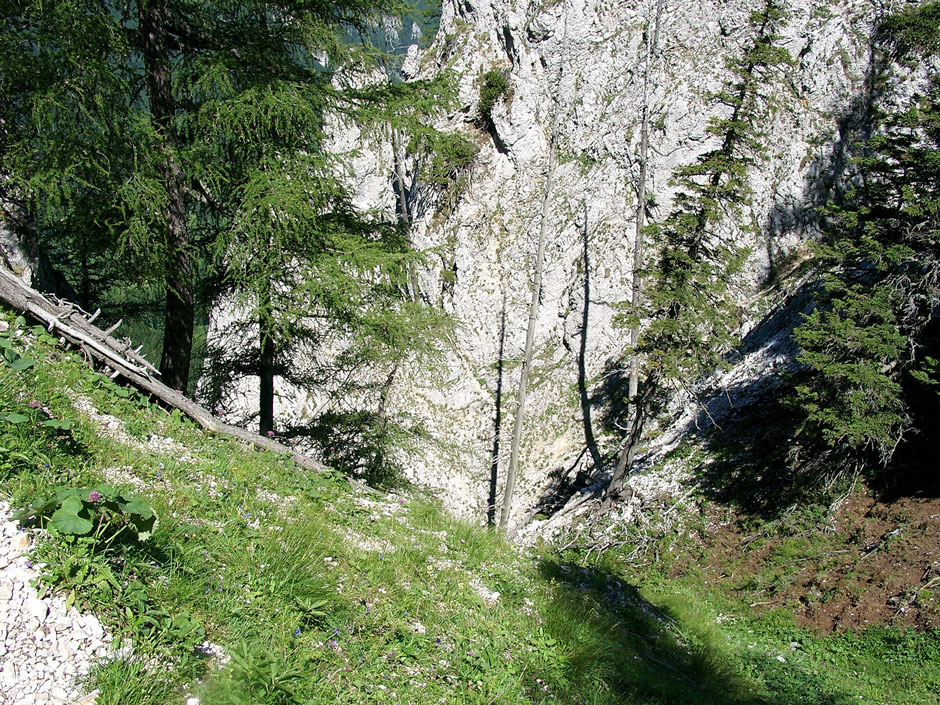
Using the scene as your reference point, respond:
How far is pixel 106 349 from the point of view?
18.9ft

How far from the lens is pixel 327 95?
341 inches

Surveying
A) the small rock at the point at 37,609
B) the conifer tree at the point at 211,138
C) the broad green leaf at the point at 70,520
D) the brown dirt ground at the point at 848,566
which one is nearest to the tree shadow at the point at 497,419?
the brown dirt ground at the point at 848,566

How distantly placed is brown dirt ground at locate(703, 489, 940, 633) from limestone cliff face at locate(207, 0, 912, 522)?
826 cm

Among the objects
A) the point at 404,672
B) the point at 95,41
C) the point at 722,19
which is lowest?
the point at 404,672

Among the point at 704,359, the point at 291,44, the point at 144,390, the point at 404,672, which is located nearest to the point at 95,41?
the point at 291,44

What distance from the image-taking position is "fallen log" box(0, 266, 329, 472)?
5.55m

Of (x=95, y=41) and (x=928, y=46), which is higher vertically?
(x=928, y=46)

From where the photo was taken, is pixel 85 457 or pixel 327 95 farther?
pixel 327 95

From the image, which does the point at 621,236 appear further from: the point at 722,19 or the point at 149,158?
the point at 149,158

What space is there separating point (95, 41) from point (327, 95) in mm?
3088

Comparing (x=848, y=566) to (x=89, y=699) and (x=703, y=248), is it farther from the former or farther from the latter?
(x=89, y=699)

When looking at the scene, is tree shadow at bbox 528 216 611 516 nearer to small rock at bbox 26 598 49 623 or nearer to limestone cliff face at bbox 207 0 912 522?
limestone cliff face at bbox 207 0 912 522

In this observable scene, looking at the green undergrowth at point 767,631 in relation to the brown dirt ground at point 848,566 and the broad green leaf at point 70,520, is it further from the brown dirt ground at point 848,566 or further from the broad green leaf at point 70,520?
the broad green leaf at point 70,520

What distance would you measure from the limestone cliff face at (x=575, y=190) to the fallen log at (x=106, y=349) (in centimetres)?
1405
